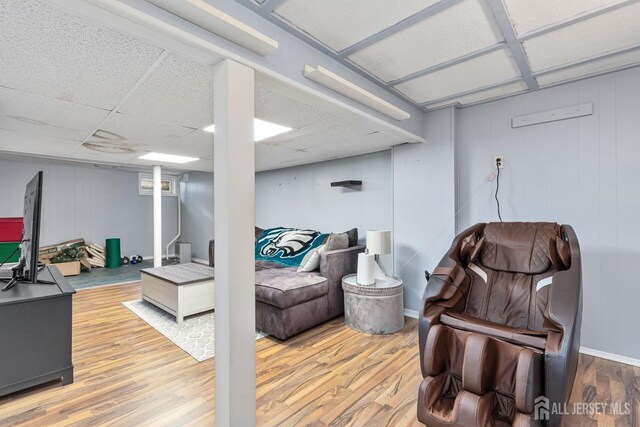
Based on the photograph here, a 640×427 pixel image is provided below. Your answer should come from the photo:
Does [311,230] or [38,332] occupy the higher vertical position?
[311,230]

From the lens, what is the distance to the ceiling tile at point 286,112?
2.07 metres

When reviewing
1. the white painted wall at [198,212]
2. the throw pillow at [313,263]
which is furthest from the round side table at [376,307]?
the white painted wall at [198,212]

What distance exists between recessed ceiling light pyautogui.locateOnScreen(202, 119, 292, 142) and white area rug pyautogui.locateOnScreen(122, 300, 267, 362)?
192cm

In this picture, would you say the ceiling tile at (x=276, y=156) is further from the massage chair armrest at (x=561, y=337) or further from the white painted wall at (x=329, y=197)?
the massage chair armrest at (x=561, y=337)

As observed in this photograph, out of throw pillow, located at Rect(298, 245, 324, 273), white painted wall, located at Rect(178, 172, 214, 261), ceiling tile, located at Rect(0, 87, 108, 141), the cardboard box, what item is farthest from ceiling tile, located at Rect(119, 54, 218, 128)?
the cardboard box

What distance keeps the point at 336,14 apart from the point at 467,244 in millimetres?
1710

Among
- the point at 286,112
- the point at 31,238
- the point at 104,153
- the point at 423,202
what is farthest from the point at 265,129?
the point at 104,153

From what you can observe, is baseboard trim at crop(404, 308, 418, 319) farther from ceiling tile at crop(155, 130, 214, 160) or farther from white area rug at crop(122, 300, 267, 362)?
ceiling tile at crop(155, 130, 214, 160)

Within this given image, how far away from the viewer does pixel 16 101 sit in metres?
2.01

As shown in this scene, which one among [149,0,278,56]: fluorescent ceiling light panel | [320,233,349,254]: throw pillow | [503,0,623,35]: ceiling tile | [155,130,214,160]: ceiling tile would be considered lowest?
[320,233,349,254]: throw pillow

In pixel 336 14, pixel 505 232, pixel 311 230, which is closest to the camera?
pixel 336 14

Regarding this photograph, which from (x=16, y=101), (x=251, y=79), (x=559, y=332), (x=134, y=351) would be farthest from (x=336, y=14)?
(x=134, y=351)

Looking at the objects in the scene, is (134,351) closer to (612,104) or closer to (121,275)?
(121,275)

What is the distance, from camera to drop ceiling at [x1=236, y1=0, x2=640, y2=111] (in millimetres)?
1530
